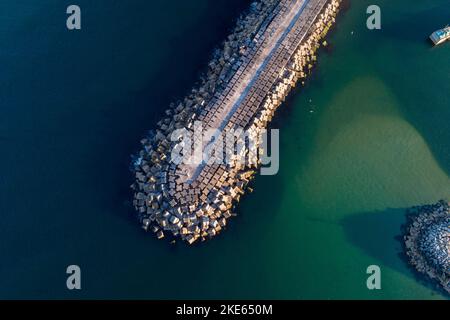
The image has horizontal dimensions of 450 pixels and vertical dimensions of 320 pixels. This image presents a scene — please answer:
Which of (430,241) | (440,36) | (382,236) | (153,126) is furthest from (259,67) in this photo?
(430,241)

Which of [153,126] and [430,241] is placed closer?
[430,241]

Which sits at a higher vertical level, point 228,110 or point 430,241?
point 228,110

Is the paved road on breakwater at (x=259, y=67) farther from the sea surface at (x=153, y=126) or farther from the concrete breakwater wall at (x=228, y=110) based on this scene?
the sea surface at (x=153, y=126)

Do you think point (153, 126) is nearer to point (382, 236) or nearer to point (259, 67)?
point (259, 67)

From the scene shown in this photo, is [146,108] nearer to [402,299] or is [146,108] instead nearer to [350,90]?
[350,90]

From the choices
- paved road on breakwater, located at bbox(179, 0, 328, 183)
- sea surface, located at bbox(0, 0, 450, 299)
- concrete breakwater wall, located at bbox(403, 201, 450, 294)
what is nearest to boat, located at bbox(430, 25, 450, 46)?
sea surface, located at bbox(0, 0, 450, 299)

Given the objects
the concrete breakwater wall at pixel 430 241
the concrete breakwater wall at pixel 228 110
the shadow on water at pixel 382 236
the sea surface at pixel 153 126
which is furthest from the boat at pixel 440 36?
the shadow on water at pixel 382 236

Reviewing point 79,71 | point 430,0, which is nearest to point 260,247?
point 79,71
